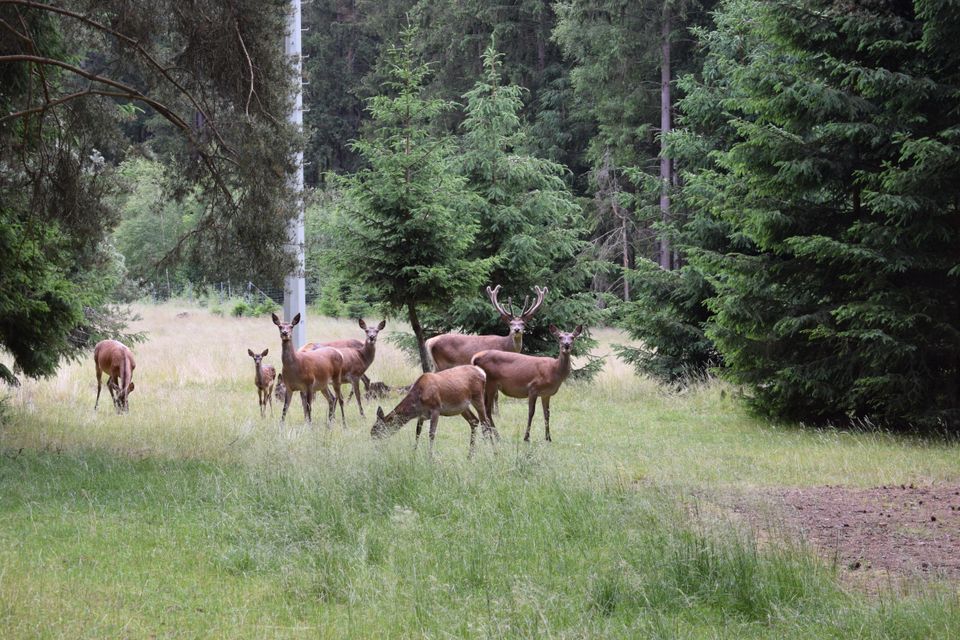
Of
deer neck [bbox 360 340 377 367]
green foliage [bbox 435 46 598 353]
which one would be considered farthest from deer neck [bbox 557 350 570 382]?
green foliage [bbox 435 46 598 353]

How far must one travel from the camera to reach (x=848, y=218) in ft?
47.7

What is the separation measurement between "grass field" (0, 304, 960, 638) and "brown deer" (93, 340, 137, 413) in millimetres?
1837

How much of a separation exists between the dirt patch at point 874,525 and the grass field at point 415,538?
1.30 feet

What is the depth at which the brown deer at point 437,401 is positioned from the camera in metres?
10.9

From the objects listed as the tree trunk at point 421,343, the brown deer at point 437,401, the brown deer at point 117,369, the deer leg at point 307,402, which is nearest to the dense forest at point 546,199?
the tree trunk at point 421,343

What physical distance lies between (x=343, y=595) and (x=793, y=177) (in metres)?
9.71

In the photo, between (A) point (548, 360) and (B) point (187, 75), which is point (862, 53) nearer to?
(A) point (548, 360)

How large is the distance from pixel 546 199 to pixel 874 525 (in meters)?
14.0

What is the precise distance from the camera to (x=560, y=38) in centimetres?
3612

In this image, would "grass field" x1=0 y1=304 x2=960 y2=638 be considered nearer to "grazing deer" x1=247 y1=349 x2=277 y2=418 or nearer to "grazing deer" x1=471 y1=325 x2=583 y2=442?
"grazing deer" x1=471 y1=325 x2=583 y2=442

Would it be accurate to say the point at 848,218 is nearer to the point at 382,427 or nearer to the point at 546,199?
the point at 382,427

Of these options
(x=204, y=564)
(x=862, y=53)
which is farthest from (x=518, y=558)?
(x=862, y=53)

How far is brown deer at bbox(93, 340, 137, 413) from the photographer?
15553mm

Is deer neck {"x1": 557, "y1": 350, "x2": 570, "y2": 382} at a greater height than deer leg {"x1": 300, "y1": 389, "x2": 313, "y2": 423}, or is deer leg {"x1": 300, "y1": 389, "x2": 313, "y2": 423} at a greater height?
deer neck {"x1": 557, "y1": 350, "x2": 570, "y2": 382}
